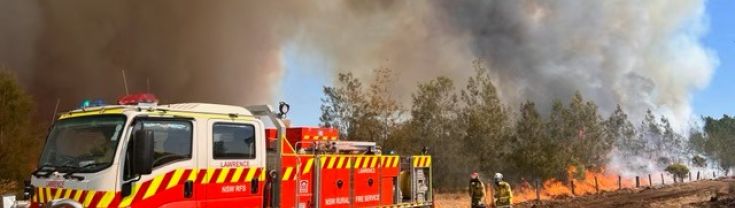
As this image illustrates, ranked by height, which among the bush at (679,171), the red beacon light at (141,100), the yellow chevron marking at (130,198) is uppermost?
the red beacon light at (141,100)

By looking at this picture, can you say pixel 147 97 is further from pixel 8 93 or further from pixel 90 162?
pixel 8 93

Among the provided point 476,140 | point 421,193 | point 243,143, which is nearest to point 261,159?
point 243,143

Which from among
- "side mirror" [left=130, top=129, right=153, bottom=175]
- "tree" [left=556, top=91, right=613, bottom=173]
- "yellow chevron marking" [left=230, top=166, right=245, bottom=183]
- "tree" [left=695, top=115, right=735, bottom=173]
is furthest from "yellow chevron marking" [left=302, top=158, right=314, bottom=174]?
"tree" [left=695, top=115, right=735, bottom=173]

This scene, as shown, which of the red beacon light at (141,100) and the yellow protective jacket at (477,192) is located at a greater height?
the red beacon light at (141,100)

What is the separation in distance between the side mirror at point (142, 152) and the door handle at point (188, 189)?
0.56 meters

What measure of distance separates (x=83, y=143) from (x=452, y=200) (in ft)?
77.9

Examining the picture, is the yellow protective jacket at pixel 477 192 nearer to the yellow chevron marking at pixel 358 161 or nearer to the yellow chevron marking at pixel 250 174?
the yellow chevron marking at pixel 358 161

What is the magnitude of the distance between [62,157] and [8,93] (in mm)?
15077

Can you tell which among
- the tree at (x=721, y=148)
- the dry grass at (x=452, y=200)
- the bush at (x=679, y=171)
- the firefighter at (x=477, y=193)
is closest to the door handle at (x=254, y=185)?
the firefighter at (x=477, y=193)

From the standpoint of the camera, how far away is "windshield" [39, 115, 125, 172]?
6.14 metres

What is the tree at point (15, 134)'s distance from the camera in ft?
61.4

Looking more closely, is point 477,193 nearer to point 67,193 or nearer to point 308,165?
point 308,165

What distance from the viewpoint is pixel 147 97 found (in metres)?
6.72

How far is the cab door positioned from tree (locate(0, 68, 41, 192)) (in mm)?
14513
